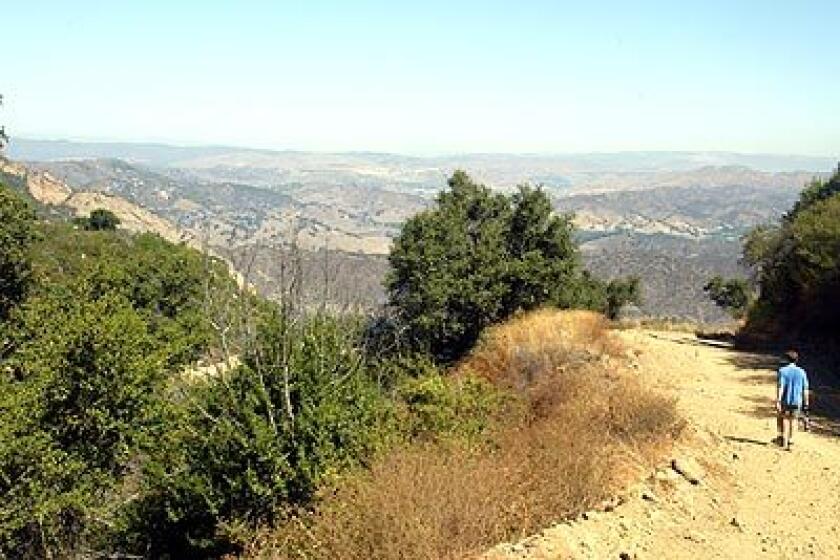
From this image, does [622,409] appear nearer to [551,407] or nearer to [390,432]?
[551,407]

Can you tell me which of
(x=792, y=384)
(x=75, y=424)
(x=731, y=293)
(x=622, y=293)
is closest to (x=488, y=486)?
(x=792, y=384)

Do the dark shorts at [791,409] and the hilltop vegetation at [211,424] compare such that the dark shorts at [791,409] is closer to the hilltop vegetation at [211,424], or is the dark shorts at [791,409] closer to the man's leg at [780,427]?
the man's leg at [780,427]

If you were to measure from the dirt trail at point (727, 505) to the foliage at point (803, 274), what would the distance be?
10443 millimetres

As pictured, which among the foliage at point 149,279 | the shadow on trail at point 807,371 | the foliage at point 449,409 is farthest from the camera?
the foliage at point 149,279

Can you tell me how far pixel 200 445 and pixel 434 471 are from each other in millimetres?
5956

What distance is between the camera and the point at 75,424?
16.2 meters

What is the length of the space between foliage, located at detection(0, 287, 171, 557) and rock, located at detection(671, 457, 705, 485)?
10116 millimetres

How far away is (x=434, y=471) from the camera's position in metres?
9.12

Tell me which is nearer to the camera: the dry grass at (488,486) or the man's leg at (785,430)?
the dry grass at (488,486)

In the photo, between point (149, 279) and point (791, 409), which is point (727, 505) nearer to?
point (791, 409)

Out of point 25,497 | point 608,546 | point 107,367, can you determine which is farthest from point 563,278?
point 608,546

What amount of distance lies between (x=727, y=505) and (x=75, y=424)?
11.9 metres

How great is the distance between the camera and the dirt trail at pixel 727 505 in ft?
29.6

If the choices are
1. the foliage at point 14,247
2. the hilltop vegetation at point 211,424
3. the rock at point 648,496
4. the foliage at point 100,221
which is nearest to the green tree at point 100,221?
the foliage at point 100,221
